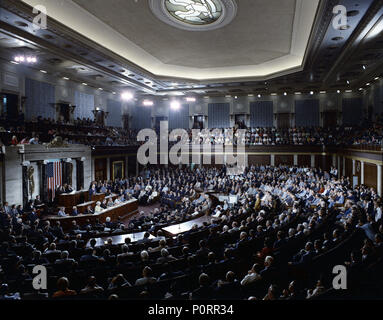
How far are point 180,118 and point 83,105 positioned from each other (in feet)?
34.3

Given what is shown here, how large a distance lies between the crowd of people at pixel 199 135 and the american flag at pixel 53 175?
1.58 meters

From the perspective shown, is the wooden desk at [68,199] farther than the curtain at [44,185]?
No

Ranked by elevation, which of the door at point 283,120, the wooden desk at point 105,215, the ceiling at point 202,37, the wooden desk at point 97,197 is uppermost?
Answer: the ceiling at point 202,37

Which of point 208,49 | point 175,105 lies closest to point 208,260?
point 208,49

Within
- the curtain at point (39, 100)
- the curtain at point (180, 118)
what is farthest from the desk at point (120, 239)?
the curtain at point (180, 118)

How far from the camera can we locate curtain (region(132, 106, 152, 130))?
2900cm

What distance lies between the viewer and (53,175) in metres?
15.9

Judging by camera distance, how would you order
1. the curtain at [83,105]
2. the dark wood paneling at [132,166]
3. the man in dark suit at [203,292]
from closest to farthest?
the man in dark suit at [203,292] → the curtain at [83,105] → the dark wood paneling at [132,166]

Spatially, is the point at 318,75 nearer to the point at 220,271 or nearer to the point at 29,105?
the point at 220,271

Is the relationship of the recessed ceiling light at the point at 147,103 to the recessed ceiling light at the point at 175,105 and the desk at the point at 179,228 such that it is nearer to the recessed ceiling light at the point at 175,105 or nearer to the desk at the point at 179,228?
the recessed ceiling light at the point at 175,105

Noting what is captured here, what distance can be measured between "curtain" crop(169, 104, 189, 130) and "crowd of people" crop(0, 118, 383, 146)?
1.63 m

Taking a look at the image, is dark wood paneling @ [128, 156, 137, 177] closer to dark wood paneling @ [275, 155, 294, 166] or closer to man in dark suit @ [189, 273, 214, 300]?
dark wood paneling @ [275, 155, 294, 166]

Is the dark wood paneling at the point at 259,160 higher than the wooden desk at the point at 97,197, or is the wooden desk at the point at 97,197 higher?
the dark wood paneling at the point at 259,160

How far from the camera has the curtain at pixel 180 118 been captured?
28.9 m
